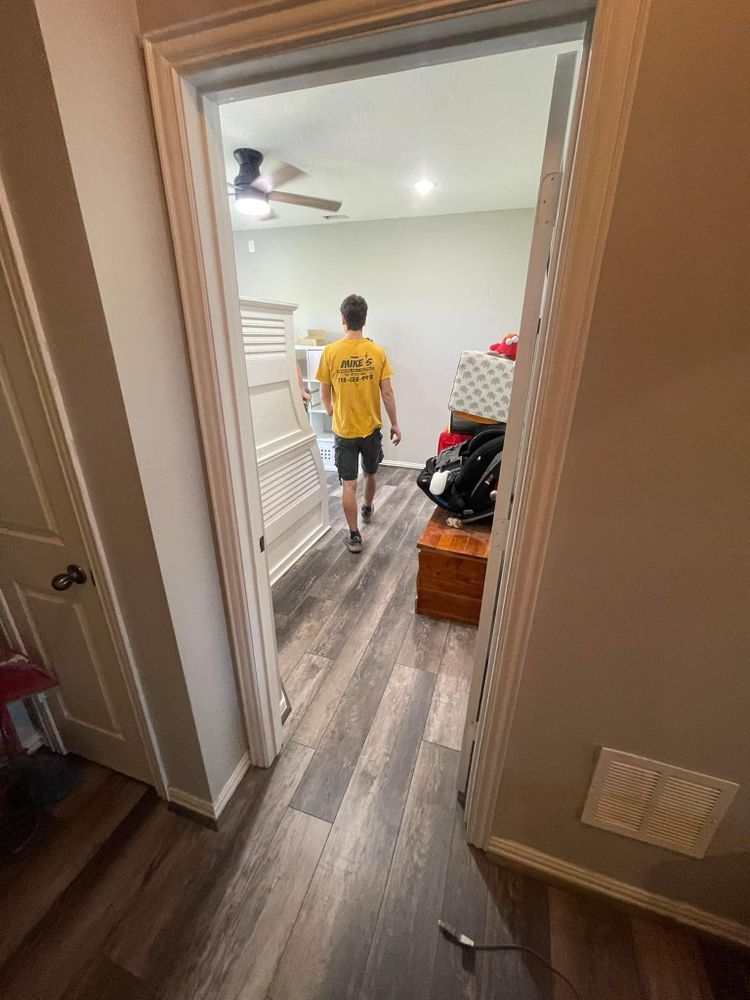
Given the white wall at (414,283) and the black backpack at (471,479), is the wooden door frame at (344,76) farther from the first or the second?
the white wall at (414,283)

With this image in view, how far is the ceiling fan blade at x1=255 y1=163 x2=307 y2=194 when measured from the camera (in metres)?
2.51

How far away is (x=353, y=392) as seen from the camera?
276cm

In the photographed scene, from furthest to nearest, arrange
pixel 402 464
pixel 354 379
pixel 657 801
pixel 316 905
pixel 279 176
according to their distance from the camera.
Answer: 1. pixel 402 464
2. pixel 354 379
3. pixel 279 176
4. pixel 316 905
5. pixel 657 801

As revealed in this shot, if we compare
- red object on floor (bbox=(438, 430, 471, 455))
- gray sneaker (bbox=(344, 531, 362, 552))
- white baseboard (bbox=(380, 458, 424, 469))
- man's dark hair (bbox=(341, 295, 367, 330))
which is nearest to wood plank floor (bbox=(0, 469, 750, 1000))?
gray sneaker (bbox=(344, 531, 362, 552))

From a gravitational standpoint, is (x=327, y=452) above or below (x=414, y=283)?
below

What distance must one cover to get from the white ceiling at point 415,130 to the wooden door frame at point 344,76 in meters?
0.91

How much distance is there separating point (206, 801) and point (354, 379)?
2.39 metres

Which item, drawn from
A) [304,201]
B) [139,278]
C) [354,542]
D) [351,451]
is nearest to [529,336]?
[139,278]

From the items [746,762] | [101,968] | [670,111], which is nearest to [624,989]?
[746,762]

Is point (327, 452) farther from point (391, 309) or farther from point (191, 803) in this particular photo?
point (191, 803)

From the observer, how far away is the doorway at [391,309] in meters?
1.60

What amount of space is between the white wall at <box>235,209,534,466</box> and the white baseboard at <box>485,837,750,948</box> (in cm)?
380

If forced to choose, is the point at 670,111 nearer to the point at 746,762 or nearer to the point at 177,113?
the point at 177,113

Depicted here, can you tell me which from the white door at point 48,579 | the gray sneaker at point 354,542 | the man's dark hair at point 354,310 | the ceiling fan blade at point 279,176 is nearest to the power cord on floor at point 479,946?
the white door at point 48,579
